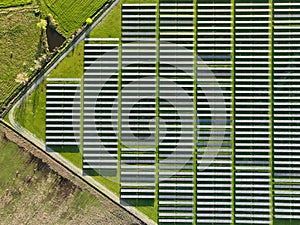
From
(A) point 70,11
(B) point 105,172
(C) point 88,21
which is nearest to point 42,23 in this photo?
(A) point 70,11


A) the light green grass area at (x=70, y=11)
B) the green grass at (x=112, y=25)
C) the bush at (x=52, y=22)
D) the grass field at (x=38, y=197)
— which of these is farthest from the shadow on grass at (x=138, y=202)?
the bush at (x=52, y=22)

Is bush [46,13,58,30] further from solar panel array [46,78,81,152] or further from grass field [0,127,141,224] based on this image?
grass field [0,127,141,224]

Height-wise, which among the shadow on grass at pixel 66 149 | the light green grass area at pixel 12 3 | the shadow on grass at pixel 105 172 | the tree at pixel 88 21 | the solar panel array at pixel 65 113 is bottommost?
the shadow on grass at pixel 105 172

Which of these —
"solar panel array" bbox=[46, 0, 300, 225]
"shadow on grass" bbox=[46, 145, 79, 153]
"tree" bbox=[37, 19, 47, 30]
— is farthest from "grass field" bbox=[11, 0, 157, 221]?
"tree" bbox=[37, 19, 47, 30]

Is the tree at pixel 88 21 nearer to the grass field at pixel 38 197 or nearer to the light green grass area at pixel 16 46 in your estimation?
the light green grass area at pixel 16 46

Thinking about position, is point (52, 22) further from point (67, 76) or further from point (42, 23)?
point (67, 76)

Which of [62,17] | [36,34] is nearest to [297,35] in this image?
[62,17]
